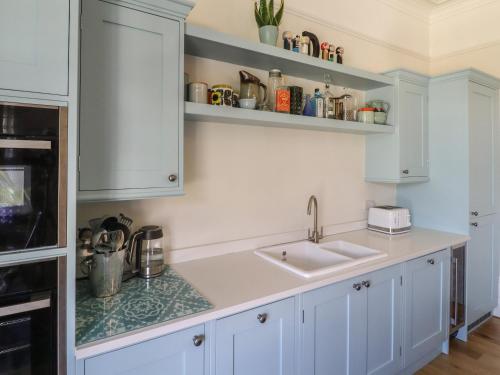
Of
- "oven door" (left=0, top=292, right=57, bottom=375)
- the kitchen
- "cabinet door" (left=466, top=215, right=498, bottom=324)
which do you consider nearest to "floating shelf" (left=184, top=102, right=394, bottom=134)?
the kitchen

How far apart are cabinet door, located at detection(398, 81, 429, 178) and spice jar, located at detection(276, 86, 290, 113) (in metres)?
1.10

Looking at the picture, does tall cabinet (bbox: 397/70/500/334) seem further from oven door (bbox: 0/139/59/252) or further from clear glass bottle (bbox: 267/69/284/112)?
oven door (bbox: 0/139/59/252)

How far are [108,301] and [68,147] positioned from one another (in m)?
0.66

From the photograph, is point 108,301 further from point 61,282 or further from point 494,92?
point 494,92

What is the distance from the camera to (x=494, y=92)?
2.62 m

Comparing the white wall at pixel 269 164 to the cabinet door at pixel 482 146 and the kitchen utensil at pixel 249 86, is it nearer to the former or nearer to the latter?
the kitchen utensil at pixel 249 86

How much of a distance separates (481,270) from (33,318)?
3.12m

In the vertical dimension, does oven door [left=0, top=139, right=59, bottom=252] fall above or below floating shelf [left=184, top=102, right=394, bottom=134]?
below

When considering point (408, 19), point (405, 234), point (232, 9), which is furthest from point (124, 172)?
point (408, 19)

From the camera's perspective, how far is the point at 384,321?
1.81 meters

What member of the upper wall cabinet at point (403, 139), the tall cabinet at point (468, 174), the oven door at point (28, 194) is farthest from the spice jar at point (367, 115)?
the oven door at point (28, 194)

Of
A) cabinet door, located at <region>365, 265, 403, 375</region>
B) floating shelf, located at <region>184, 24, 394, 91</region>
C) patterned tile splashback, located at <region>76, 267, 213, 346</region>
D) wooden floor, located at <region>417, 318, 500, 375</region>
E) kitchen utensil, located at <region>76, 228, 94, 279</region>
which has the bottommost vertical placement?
wooden floor, located at <region>417, 318, 500, 375</region>

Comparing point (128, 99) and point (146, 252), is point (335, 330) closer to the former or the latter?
point (146, 252)

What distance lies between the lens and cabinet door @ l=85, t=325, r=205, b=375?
0.98 meters
